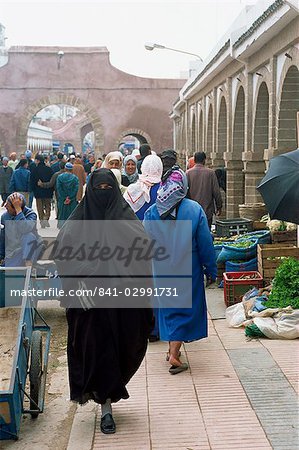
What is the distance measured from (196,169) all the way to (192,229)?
14.6 ft

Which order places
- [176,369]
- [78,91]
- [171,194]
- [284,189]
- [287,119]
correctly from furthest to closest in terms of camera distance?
1. [78,91]
2. [287,119]
3. [284,189]
4. [176,369]
5. [171,194]

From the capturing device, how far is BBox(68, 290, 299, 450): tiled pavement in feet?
14.0

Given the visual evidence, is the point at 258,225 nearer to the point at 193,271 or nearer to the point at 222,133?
the point at 193,271

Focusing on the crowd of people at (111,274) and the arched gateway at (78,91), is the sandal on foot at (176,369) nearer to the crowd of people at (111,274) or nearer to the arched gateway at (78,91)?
the crowd of people at (111,274)

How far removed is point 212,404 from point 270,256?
3.28 metres

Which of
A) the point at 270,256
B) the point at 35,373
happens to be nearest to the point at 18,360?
the point at 35,373

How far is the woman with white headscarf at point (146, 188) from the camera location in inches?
274

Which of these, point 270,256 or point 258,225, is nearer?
point 270,256

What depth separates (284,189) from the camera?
6.04 metres

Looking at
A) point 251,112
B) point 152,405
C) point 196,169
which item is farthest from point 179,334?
point 251,112

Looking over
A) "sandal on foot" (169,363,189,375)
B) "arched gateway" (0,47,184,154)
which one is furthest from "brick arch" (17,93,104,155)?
"sandal on foot" (169,363,189,375)

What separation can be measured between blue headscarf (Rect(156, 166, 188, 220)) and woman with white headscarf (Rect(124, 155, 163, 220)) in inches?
54.6

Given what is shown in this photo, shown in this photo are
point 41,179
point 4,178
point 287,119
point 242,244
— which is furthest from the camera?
point 4,178

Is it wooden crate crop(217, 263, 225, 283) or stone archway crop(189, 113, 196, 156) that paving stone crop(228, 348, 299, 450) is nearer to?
wooden crate crop(217, 263, 225, 283)
